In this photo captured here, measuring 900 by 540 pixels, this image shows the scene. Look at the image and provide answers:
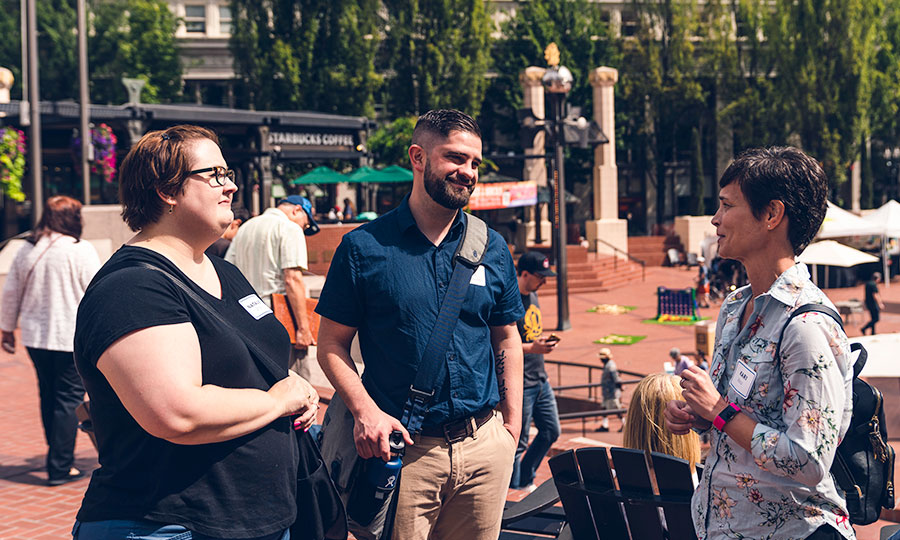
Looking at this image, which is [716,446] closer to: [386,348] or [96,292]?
[386,348]

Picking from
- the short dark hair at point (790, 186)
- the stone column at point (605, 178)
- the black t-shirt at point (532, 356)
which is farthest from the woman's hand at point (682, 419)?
the stone column at point (605, 178)

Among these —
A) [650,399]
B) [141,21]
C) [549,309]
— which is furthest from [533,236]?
[650,399]

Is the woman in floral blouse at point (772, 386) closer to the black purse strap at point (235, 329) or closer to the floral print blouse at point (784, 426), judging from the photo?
the floral print blouse at point (784, 426)

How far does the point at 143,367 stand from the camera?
217 centimetres

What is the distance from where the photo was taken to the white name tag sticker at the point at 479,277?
3145 millimetres

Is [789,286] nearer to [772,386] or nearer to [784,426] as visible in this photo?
[772,386]

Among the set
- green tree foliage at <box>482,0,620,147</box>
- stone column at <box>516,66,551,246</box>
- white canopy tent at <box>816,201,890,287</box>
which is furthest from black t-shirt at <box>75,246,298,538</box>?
green tree foliage at <box>482,0,620,147</box>

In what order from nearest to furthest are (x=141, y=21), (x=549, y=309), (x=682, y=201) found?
(x=549, y=309) < (x=141, y=21) < (x=682, y=201)

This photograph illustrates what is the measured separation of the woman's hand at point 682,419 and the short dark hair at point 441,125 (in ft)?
3.75

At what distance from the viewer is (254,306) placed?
258cm

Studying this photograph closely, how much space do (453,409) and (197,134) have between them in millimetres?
1230

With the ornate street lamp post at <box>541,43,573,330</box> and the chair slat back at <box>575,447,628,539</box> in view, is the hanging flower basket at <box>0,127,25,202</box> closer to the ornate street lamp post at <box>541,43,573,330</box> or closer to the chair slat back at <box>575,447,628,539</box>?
the ornate street lamp post at <box>541,43,573,330</box>

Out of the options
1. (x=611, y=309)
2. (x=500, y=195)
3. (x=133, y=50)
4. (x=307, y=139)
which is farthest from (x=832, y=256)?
(x=133, y=50)

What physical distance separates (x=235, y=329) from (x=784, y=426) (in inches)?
60.3
